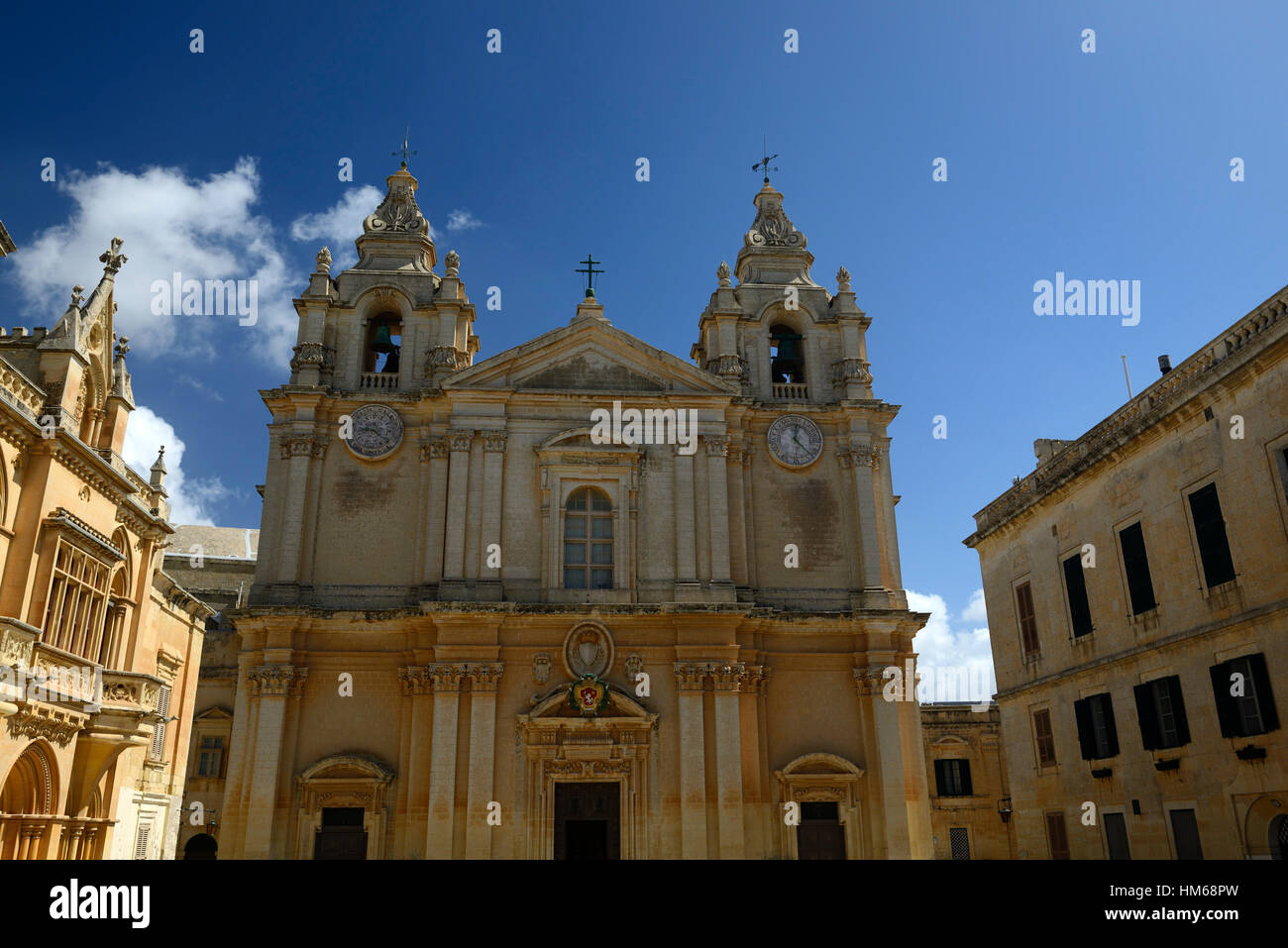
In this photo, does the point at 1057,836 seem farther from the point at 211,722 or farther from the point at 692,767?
the point at 211,722

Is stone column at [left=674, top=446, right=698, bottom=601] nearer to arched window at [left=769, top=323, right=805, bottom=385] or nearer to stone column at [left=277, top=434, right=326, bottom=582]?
arched window at [left=769, top=323, right=805, bottom=385]

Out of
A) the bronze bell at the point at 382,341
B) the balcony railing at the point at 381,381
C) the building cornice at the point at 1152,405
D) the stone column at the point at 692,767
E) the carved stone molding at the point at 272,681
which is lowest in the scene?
the stone column at the point at 692,767

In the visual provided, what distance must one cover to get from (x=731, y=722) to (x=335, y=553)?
1094cm

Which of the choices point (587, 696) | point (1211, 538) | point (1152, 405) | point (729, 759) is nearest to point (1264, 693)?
point (1211, 538)

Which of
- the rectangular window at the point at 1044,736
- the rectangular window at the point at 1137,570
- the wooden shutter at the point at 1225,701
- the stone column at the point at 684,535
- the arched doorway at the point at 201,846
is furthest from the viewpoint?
the arched doorway at the point at 201,846

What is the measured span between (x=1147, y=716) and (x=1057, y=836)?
4850 mm

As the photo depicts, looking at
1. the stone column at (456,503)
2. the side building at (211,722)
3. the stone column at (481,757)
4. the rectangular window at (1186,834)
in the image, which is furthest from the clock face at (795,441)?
the side building at (211,722)

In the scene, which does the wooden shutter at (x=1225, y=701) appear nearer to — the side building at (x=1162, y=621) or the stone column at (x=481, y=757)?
the side building at (x=1162, y=621)

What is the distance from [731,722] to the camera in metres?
22.5

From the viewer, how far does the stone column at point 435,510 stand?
935 inches

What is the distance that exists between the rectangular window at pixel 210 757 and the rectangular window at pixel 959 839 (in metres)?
26.2

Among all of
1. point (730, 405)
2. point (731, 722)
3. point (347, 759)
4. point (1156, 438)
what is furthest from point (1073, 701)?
point (347, 759)

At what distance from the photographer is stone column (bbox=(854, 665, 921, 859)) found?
22.2 metres

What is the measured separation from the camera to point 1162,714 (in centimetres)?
1958
